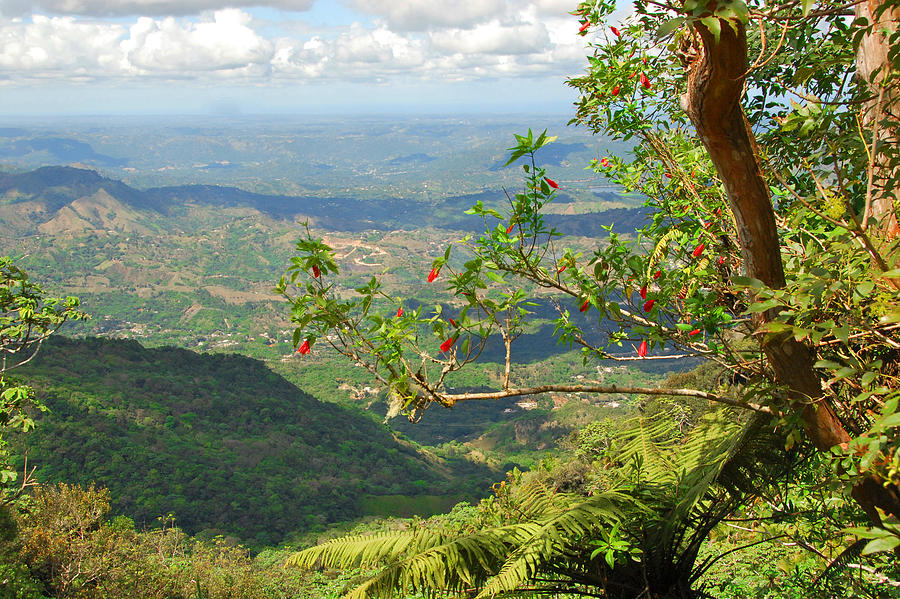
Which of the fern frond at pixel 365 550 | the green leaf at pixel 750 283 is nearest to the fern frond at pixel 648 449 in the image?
the fern frond at pixel 365 550

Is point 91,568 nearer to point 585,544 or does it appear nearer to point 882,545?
point 585,544

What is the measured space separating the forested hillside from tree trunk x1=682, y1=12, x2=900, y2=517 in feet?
108

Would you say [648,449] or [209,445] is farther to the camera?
[209,445]

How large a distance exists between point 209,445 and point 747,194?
4562 cm

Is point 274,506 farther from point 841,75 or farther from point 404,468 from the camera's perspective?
point 841,75

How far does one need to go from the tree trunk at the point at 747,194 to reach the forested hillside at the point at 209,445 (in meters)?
32.9

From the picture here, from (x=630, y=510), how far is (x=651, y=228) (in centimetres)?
120

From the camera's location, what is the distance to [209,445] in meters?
41.4

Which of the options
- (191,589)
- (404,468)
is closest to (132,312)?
(404,468)

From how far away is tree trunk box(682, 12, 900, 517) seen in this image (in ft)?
3.81

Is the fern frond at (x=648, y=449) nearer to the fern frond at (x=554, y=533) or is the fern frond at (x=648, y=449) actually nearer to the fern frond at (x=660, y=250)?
the fern frond at (x=554, y=533)

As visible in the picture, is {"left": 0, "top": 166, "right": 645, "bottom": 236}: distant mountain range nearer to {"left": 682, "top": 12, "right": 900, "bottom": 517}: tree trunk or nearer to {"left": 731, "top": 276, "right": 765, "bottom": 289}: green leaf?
{"left": 682, "top": 12, "right": 900, "bottom": 517}: tree trunk

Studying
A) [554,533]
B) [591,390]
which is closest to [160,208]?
[554,533]

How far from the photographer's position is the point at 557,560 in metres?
2.38
